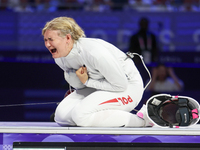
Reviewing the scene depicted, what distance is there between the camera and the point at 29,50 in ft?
15.3

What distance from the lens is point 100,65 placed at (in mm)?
1859

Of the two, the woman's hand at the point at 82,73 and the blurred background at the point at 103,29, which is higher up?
the blurred background at the point at 103,29

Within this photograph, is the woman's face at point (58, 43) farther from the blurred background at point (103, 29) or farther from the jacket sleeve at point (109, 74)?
the blurred background at point (103, 29)

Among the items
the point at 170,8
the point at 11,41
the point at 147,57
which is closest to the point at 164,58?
the point at 147,57

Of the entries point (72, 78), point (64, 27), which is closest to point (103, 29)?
point (72, 78)

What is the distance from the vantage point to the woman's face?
1896 millimetres

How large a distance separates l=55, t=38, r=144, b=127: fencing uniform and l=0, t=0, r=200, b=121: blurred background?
7.64 feet

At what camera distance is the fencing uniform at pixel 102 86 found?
1.88m

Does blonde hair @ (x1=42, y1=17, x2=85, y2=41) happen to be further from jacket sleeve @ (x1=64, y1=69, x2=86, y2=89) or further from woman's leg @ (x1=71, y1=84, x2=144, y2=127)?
woman's leg @ (x1=71, y1=84, x2=144, y2=127)

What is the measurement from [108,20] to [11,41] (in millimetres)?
1466

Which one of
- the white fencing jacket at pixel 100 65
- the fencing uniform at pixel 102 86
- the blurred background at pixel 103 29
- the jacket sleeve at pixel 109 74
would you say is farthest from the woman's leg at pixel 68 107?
the blurred background at pixel 103 29

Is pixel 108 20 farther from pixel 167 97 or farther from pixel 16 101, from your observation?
pixel 167 97

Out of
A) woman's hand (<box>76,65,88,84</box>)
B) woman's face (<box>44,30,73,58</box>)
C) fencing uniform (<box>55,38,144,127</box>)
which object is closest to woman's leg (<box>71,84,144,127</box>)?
fencing uniform (<box>55,38,144,127</box>)

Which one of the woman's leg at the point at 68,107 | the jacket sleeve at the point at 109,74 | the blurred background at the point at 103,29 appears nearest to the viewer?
the jacket sleeve at the point at 109,74
